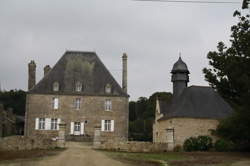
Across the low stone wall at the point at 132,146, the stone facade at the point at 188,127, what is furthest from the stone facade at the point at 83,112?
the low stone wall at the point at 132,146

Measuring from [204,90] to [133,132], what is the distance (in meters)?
24.1

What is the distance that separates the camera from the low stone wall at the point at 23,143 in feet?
77.9

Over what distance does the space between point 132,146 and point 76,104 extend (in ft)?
39.9

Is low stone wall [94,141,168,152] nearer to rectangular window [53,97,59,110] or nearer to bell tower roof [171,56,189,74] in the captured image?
bell tower roof [171,56,189,74]

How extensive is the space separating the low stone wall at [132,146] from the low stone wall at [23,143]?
3.18 m

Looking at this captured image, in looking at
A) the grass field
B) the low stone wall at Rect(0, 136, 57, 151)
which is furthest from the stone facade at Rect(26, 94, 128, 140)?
the grass field

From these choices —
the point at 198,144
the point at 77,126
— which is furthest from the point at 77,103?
the point at 198,144

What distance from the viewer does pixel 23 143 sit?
24828 millimetres

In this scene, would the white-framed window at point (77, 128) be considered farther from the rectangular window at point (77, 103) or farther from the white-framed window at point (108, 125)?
the white-framed window at point (108, 125)

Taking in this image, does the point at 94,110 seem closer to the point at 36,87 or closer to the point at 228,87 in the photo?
the point at 36,87

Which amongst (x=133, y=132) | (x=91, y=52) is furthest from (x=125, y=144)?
(x=133, y=132)

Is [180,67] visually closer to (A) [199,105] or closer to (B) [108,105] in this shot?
(A) [199,105]

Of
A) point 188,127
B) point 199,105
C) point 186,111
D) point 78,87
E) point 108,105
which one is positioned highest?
point 78,87

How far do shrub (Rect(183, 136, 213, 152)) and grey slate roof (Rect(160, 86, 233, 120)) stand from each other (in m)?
1.69
